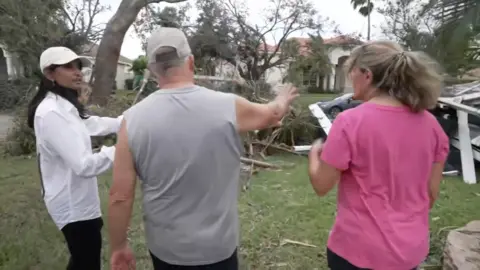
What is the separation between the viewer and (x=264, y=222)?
4.86 m

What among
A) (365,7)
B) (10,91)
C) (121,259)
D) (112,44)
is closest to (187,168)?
(121,259)

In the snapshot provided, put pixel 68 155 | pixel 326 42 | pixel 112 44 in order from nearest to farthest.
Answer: pixel 68 155, pixel 112 44, pixel 326 42

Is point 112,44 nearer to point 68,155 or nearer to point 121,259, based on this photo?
point 68,155

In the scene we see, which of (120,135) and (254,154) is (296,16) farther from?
(120,135)

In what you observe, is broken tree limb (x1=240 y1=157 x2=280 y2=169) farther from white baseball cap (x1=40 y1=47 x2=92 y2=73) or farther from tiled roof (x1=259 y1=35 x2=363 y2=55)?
tiled roof (x1=259 y1=35 x2=363 y2=55)

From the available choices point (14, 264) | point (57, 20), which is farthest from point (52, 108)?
point (57, 20)

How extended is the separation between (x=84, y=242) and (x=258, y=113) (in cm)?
126

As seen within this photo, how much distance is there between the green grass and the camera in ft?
12.6

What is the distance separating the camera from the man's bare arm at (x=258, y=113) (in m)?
1.76

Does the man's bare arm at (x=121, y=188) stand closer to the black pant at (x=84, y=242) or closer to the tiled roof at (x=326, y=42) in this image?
the black pant at (x=84, y=242)

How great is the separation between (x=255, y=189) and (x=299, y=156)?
289cm

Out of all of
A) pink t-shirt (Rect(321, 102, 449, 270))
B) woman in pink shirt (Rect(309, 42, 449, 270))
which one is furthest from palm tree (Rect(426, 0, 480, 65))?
pink t-shirt (Rect(321, 102, 449, 270))

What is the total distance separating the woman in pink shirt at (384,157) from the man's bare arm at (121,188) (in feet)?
2.38

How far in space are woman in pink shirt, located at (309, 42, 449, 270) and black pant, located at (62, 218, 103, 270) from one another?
127 centimetres
